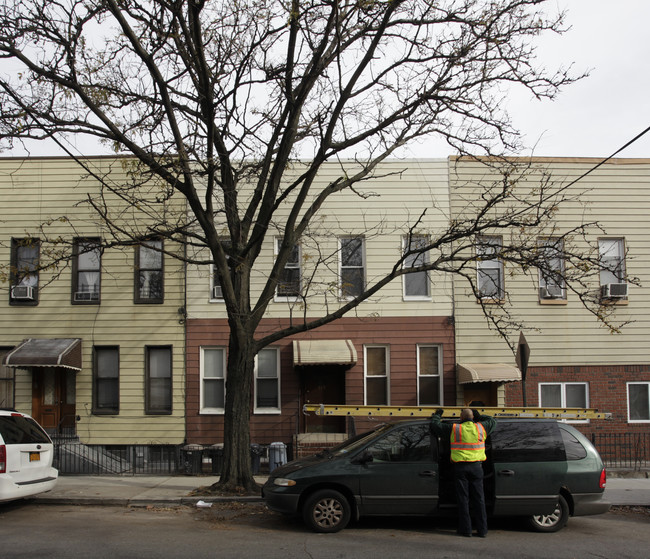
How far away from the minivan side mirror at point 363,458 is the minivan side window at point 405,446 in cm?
7

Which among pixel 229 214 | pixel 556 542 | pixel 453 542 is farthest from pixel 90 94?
pixel 556 542

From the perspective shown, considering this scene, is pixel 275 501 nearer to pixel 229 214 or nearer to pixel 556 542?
pixel 556 542

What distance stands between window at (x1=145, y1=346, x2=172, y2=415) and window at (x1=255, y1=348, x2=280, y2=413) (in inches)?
Result: 89.4

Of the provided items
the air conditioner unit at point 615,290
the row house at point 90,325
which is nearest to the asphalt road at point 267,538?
the row house at point 90,325

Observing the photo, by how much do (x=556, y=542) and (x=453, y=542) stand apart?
1415 millimetres

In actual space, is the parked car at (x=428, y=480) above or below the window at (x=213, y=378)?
below

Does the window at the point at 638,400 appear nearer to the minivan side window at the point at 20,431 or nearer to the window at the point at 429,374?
the window at the point at 429,374

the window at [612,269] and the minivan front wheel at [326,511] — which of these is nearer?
the minivan front wheel at [326,511]

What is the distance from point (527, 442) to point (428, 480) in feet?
5.08

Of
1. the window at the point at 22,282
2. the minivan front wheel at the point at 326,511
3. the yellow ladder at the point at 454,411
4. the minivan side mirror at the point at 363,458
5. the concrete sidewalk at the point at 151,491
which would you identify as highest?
the window at the point at 22,282

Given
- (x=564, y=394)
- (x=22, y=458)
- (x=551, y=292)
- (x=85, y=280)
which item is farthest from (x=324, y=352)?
(x=22, y=458)

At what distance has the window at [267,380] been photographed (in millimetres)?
17859

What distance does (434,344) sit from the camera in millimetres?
17922

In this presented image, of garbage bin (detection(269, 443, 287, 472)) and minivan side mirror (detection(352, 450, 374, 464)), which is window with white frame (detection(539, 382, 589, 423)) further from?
minivan side mirror (detection(352, 450, 374, 464))
